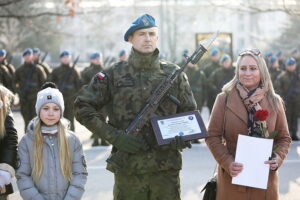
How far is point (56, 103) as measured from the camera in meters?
4.46

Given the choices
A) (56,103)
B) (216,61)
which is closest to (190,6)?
(216,61)

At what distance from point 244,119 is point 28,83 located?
9243mm

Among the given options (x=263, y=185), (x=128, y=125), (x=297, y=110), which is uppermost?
(x=128, y=125)

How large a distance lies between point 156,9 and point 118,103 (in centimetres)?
7173

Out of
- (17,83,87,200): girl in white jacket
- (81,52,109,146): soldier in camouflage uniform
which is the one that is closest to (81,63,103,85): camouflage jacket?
(81,52,109,146): soldier in camouflage uniform

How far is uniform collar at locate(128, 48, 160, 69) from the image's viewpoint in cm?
414

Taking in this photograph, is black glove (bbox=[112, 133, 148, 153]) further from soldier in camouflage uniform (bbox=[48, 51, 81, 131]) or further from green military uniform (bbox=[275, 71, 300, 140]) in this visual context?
green military uniform (bbox=[275, 71, 300, 140])

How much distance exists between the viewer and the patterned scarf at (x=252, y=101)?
407cm

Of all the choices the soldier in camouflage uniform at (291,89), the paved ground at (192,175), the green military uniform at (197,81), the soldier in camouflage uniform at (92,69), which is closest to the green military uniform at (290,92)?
the soldier in camouflage uniform at (291,89)

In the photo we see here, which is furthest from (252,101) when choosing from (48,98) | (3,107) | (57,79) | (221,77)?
(221,77)

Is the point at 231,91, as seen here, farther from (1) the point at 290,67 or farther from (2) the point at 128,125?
(1) the point at 290,67

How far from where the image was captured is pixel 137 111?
13.5 feet

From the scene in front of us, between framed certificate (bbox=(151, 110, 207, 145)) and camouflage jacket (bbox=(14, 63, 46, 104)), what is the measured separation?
8.93 meters

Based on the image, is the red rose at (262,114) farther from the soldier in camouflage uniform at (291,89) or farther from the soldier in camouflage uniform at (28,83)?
the soldier in camouflage uniform at (28,83)
